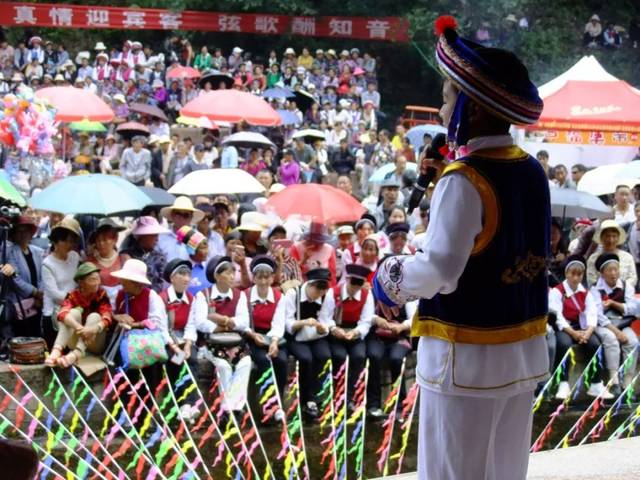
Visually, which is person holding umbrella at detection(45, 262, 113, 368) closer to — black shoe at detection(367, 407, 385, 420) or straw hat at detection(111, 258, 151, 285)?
straw hat at detection(111, 258, 151, 285)

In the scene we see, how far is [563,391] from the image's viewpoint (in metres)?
8.91

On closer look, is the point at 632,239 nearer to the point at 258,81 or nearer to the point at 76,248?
the point at 76,248

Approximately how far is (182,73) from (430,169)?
19.8 meters

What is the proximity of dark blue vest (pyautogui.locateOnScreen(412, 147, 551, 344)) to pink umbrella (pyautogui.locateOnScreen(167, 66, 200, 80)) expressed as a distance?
19.9m

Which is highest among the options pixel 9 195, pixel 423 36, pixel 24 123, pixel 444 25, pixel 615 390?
pixel 444 25

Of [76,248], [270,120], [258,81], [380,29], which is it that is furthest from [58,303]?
[380,29]

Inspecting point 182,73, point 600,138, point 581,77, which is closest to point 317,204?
point 600,138

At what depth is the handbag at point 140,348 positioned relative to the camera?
7449mm

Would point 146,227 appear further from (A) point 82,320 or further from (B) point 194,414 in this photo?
(B) point 194,414

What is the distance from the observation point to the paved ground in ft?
15.8

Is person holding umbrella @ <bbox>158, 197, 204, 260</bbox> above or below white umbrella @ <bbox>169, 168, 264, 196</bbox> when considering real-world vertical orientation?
below

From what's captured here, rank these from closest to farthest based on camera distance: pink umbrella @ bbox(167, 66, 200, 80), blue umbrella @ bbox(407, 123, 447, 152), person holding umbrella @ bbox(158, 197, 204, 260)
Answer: person holding umbrella @ bbox(158, 197, 204, 260) < blue umbrella @ bbox(407, 123, 447, 152) < pink umbrella @ bbox(167, 66, 200, 80)

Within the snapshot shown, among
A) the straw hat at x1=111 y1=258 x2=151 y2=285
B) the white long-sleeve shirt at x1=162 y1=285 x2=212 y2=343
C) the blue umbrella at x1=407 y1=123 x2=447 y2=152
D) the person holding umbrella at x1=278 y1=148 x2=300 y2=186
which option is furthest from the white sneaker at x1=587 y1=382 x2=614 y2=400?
the blue umbrella at x1=407 y1=123 x2=447 y2=152

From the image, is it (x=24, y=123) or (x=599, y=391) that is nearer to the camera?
(x=599, y=391)
